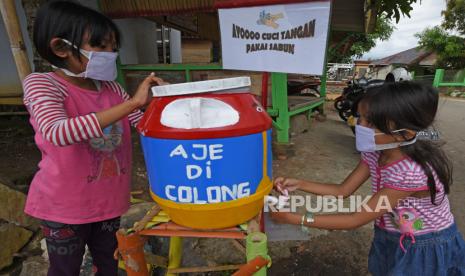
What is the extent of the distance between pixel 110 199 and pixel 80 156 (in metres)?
0.22

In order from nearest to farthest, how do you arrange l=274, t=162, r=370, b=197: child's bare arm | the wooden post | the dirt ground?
l=274, t=162, r=370, b=197: child's bare arm < the wooden post < the dirt ground

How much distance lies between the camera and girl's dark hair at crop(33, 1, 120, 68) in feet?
3.38

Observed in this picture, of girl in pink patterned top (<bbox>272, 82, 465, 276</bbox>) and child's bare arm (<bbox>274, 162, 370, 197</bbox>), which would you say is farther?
child's bare arm (<bbox>274, 162, 370, 197</bbox>)

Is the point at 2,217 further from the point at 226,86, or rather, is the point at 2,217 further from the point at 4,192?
the point at 226,86

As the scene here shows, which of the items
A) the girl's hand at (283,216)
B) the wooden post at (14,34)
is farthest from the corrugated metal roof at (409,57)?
the wooden post at (14,34)

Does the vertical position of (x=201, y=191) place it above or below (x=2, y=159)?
above

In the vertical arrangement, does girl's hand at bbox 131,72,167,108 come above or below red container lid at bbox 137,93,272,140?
above

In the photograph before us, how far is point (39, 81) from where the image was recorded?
0.99m

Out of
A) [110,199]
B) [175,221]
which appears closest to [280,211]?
[175,221]

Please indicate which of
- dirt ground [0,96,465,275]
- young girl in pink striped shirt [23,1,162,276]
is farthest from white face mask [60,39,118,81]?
dirt ground [0,96,465,275]

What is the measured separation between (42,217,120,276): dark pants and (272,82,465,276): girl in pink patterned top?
755 millimetres

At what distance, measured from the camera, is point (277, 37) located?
102 inches

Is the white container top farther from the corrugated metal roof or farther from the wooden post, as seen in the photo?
the corrugated metal roof

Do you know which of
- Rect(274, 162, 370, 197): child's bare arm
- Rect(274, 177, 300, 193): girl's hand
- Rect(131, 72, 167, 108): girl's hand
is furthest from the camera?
Rect(274, 162, 370, 197): child's bare arm
